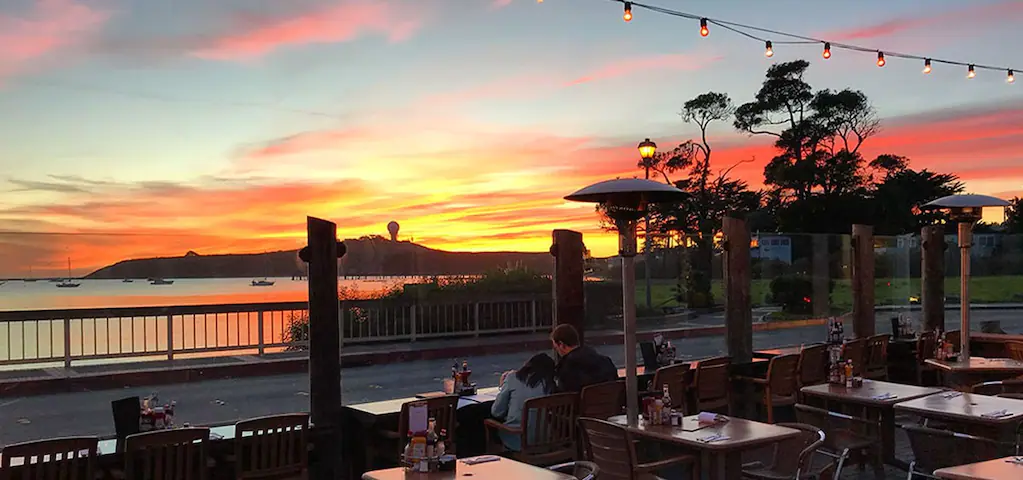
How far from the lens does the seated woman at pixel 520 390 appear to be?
681 centimetres

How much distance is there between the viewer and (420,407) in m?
4.74

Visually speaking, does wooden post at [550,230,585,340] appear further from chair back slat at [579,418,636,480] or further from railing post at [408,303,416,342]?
railing post at [408,303,416,342]

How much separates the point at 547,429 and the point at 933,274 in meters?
8.61

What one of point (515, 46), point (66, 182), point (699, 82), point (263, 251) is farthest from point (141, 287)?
point (699, 82)

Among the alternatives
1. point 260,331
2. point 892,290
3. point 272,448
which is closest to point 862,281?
point 892,290

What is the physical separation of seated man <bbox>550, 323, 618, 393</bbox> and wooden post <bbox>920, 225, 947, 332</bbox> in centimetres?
775

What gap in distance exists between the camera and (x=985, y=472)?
4395 mm

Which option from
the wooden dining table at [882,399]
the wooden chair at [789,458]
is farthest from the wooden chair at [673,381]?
the wooden chair at [789,458]

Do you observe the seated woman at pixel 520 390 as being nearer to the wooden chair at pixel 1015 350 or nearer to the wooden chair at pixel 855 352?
the wooden chair at pixel 855 352

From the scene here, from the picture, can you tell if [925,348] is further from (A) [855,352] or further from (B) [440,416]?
(B) [440,416]

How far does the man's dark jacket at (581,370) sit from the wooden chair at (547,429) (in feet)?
0.59

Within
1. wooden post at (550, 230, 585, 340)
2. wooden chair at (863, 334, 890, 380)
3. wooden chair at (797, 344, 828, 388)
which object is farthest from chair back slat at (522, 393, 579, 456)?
wooden chair at (863, 334, 890, 380)

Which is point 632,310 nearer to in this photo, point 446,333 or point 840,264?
point 840,264

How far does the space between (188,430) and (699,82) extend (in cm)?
1096
